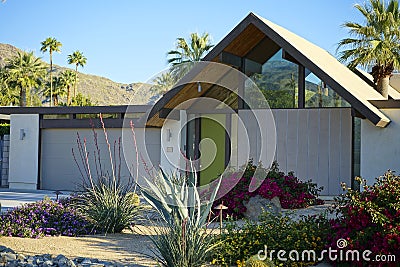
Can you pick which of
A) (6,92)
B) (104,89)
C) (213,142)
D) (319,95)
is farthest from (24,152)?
(104,89)

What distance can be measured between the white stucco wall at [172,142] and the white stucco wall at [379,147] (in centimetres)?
575

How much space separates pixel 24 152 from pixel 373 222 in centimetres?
1378

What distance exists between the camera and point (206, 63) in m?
14.5

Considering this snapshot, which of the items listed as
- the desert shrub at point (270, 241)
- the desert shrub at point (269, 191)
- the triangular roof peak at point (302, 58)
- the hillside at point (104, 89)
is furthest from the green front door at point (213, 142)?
the hillside at point (104, 89)

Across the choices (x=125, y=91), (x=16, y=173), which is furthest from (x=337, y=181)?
(x=125, y=91)

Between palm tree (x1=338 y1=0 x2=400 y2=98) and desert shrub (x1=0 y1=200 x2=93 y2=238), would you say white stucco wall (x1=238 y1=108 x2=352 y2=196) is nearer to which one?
palm tree (x1=338 y1=0 x2=400 y2=98)

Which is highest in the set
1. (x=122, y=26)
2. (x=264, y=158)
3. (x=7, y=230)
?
(x=122, y=26)

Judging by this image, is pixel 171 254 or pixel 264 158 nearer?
pixel 171 254

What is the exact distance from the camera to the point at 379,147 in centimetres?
1334

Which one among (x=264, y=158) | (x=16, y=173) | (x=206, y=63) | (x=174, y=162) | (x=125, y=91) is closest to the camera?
(x=206, y=63)

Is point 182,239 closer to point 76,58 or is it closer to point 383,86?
point 383,86

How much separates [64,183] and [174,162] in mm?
3775

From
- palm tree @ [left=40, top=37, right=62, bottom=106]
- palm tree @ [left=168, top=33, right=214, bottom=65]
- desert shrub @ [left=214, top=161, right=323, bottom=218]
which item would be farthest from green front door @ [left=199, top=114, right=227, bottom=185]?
palm tree @ [left=40, top=37, right=62, bottom=106]

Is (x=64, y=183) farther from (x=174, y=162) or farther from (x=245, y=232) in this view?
(x=245, y=232)
